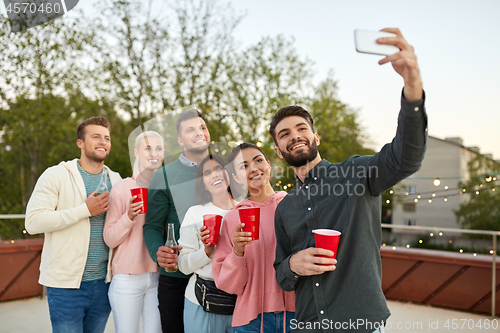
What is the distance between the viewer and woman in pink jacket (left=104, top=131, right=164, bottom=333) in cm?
226

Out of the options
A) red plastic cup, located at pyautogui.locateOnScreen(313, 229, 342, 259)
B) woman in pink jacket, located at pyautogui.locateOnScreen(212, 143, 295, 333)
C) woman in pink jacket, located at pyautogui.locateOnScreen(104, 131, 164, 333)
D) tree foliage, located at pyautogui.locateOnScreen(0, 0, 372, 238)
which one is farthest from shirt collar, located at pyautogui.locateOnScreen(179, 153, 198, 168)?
tree foliage, located at pyautogui.locateOnScreen(0, 0, 372, 238)

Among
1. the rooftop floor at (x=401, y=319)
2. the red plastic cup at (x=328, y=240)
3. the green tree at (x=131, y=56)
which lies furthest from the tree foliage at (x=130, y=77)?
the red plastic cup at (x=328, y=240)

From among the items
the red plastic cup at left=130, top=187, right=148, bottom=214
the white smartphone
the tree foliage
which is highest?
the tree foliage

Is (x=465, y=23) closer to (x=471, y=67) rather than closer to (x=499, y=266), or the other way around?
(x=471, y=67)

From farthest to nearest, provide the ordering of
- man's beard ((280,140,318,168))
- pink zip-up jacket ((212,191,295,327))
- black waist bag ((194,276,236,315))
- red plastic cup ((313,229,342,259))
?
black waist bag ((194,276,236,315)) < pink zip-up jacket ((212,191,295,327)) < man's beard ((280,140,318,168)) < red plastic cup ((313,229,342,259))

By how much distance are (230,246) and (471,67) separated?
10.3m

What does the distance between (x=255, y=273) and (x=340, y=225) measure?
1.89ft

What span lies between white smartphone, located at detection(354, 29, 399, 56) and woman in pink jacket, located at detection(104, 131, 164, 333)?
152 centimetres

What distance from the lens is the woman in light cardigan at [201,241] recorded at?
1.90m

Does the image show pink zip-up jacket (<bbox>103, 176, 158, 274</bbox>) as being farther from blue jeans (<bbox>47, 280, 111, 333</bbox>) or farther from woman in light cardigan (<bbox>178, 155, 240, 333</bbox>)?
woman in light cardigan (<bbox>178, 155, 240, 333</bbox>)

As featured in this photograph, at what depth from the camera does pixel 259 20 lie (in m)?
11.3

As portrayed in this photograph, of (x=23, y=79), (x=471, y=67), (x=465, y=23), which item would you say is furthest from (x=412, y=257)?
(x=23, y=79)

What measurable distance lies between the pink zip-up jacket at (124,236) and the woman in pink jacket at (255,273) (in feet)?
2.45

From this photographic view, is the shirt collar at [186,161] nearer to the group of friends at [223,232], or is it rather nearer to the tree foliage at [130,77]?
the group of friends at [223,232]
